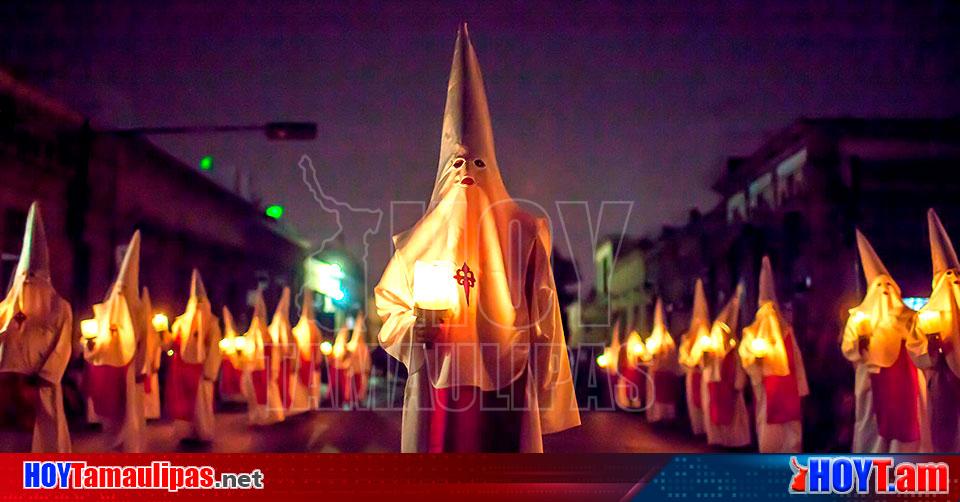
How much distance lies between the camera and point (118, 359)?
4438 mm

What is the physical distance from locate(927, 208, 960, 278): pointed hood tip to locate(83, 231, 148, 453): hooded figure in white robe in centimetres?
410

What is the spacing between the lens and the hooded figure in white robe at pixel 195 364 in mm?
4332

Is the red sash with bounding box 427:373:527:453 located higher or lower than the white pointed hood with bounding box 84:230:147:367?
lower

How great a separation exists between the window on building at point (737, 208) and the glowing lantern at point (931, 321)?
3.31 ft

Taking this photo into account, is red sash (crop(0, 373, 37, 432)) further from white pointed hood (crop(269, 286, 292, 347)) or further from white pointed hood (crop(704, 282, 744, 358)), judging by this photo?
white pointed hood (crop(704, 282, 744, 358))

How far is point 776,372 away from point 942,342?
0.86 meters

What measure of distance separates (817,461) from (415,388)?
1866 millimetres

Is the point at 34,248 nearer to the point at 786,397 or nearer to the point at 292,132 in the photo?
the point at 292,132

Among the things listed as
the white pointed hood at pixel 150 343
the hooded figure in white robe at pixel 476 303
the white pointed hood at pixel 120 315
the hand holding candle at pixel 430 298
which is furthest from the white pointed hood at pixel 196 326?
the hand holding candle at pixel 430 298

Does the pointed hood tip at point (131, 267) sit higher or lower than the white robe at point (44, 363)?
higher

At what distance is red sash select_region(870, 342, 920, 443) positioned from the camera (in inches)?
169

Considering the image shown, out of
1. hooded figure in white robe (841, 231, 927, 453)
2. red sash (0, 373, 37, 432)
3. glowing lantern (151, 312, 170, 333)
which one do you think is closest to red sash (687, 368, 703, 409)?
hooded figure in white robe (841, 231, 927, 453)

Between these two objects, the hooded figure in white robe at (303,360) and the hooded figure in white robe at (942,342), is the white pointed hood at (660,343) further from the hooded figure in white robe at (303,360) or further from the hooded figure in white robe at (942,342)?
the hooded figure in white robe at (303,360)

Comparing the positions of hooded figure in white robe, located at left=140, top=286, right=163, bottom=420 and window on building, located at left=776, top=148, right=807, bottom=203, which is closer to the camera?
window on building, located at left=776, top=148, right=807, bottom=203
